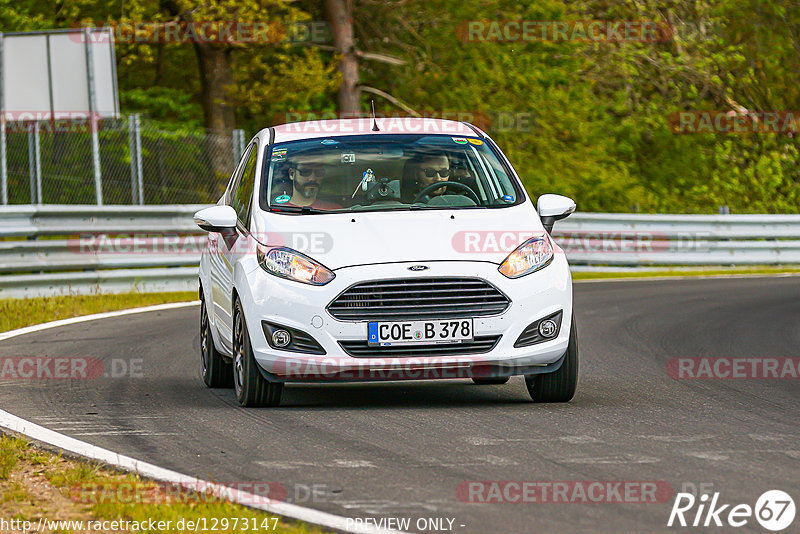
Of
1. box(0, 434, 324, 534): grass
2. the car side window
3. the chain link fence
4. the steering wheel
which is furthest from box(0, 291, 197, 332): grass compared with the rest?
box(0, 434, 324, 534): grass

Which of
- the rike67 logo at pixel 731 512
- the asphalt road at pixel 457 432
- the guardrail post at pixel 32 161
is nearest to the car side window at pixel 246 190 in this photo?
the asphalt road at pixel 457 432

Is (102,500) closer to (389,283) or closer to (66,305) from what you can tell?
(389,283)

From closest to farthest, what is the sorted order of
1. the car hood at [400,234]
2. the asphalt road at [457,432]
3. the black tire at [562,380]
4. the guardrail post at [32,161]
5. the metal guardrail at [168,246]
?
the asphalt road at [457,432]
the car hood at [400,234]
the black tire at [562,380]
the metal guardrail at [168,246]
the guardrail post at [32,161]

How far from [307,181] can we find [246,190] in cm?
60

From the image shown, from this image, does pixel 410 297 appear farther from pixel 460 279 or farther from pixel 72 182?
pixel 72 182

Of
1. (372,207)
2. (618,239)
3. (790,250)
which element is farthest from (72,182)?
(372,207)

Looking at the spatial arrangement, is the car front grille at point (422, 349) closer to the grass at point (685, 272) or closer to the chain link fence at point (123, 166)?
the chain link fence at point (123, 166)

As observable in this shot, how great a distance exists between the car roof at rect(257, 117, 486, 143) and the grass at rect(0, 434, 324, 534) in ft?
11.9

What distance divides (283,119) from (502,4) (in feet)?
18.0

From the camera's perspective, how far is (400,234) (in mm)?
8523

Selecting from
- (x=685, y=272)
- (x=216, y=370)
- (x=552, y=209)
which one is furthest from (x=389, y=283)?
(x=685, y=272)

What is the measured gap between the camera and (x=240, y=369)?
883 centimetres

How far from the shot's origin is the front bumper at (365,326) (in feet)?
27.1

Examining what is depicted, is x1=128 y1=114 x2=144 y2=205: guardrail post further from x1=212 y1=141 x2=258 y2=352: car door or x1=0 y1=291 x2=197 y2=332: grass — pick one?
x1=212 y1=141 x2=258 y2=352: car door
